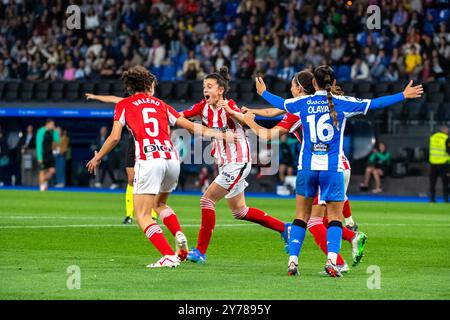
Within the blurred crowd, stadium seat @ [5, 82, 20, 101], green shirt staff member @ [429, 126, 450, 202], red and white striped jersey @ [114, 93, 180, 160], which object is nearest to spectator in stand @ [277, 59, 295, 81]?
the blurred crowd

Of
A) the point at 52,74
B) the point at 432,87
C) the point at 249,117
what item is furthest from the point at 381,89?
the point at 249,117

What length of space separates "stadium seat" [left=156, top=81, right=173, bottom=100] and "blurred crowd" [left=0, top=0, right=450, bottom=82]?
0.81 metres

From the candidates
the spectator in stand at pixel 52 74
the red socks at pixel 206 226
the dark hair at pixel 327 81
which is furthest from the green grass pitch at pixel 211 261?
the spectator in stand at pixel 52 74

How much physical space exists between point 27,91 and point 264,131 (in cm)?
2703

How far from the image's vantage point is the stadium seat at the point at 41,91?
38.4 m

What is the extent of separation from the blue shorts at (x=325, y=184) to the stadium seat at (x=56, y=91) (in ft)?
87.4

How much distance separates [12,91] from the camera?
38969 mm

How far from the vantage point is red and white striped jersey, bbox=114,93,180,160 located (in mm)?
12773

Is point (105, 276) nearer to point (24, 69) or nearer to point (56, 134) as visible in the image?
point (56, 134)

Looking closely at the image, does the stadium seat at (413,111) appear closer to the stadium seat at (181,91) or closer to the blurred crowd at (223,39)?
the blurred crowd at (223,39)

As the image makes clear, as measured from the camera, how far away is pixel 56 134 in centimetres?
3528

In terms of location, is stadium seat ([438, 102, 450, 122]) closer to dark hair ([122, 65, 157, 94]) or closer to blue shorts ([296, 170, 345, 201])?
dark hair ([122, 65, 157, 94])
